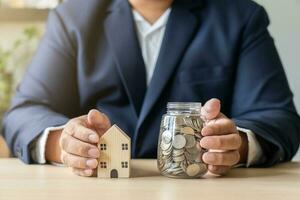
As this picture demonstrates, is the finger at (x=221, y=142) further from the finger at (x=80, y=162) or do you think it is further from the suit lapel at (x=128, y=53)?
the suit lapel at (x=128, y=53)

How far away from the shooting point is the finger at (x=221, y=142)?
784 millimetres

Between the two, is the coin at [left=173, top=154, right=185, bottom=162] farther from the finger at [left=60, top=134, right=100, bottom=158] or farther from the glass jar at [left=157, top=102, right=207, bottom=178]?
the finger at [left=60, top=134, right=100, bottom=158]

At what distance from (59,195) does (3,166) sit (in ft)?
1.10

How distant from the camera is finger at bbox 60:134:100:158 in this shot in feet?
2.61

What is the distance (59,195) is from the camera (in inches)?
→ 25.8

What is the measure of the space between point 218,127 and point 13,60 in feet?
4.67

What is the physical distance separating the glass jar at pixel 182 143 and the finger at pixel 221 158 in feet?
0.03

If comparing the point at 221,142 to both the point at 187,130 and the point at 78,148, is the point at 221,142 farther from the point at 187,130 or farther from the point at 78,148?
the point at 78,148

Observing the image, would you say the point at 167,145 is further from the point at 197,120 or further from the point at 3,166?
the point at 3,166

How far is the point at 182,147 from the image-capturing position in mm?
762

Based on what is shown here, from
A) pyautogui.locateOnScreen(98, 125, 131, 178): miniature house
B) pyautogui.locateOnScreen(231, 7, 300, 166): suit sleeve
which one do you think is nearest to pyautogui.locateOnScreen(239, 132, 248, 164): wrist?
pyautogui.locateOnScreen(231, 7, 300, 166): suit sleeve

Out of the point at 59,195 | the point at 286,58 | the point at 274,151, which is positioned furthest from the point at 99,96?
the point at 286,58

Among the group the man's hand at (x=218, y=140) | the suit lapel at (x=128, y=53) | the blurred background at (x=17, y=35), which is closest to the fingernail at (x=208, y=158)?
Result: the man's hand at (x=218, y=140)

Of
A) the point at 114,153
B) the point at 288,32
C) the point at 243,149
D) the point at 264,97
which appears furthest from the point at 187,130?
the point at 288,32
